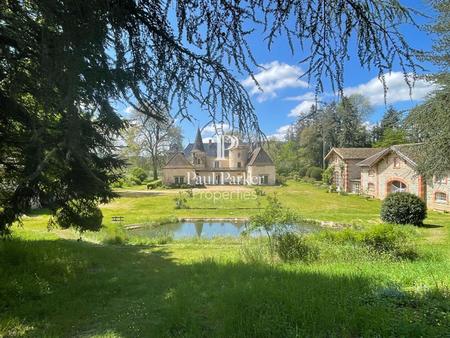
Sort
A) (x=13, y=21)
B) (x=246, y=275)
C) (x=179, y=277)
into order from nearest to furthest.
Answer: (x=13, y=21)
(x=246, y=275)
(x=179, y=277)

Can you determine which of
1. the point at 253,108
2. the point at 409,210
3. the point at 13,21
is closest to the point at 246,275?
the point at 253,108

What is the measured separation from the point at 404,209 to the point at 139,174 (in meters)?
36.7

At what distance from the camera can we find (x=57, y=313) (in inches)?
180

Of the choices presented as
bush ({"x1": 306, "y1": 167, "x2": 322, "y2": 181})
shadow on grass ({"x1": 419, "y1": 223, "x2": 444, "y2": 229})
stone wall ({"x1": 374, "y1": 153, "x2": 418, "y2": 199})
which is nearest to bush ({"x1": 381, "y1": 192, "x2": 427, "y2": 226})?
shadow on grass ({"x1": 419, "y1": 223, "x2": 444, "y2": 229})

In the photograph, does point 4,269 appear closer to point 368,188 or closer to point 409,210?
point 409,210

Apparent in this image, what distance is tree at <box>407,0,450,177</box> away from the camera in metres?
9.86

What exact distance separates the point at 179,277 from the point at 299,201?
24.9m

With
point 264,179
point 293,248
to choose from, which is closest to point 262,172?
point 264,179

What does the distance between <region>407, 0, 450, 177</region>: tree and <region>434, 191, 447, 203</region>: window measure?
12.7 metres

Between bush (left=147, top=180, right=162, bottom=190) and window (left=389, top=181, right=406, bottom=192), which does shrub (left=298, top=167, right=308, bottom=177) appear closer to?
bush (left=147, top=180, right=162, bottom=190)

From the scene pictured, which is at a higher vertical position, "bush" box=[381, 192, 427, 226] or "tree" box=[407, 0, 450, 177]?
"tree" box=[407, 0, 450, 177]

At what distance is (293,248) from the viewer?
27.6 feet

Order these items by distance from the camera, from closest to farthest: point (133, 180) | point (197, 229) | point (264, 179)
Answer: point (197, 229) → point (133, 180) → point (264, 179)

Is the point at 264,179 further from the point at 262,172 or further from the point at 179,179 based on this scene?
the point at 179,179
